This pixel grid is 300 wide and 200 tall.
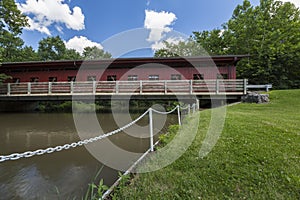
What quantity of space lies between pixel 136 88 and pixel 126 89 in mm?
795

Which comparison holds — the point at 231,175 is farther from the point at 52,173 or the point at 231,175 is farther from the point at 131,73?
the point at 131,73

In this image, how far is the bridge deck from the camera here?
13.2 meters

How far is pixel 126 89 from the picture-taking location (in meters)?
13.9

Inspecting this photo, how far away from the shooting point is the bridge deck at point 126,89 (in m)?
13.2

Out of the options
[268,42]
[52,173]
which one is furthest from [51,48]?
[52,173]

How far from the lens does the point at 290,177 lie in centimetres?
244

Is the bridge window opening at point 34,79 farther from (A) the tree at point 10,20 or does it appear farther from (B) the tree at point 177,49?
(B) the tree at point 177,49

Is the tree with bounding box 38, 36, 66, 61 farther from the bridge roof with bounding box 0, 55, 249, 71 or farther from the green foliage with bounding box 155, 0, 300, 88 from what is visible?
the green foliage with bounding box 155, 0, 300, 88

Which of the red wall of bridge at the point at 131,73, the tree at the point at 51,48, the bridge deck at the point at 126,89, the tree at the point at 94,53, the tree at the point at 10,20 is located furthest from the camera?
the tree at the point at 94,53

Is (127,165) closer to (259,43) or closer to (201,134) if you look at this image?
(201,134)

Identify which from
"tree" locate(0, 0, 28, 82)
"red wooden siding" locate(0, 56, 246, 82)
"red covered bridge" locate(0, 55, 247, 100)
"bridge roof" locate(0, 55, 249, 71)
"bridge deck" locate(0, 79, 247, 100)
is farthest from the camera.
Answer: "tree" locate(0, 0, 28, 82)

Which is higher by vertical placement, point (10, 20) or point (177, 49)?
point (177, 49)

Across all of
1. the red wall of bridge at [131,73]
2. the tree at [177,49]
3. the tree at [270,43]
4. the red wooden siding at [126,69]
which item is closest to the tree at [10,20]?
the red wooden siding at [126,69]

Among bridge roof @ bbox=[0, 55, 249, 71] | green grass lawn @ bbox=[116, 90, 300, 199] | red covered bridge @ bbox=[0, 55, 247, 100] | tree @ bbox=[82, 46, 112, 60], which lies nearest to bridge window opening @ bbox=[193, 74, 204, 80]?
red covered bridge @ bbox=[0, 55, 247, 100]
